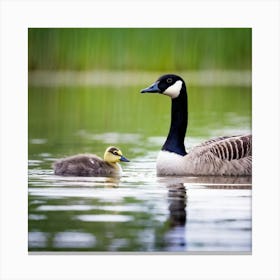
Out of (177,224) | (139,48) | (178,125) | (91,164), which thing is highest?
(139,48)

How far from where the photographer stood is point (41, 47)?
11445mm

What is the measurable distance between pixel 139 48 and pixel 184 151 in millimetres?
1249

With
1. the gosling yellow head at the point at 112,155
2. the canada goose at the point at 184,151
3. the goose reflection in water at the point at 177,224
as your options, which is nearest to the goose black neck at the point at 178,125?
the canada goose at the point at 184,151

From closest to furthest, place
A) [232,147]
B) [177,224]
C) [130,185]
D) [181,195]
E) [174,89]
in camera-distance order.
Result: [177,224]
[181,195]
[130,185]
[232,147]
[174,89]

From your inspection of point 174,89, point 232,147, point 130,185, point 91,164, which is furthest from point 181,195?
point 174,89

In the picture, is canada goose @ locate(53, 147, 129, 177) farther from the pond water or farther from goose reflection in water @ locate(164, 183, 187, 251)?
goose reflection in water @ locate(164, 183, 187, 251)

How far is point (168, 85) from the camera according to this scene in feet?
37.8

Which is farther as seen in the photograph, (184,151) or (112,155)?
(184,151)

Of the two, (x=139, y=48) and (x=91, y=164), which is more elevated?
(x=139, y=48)

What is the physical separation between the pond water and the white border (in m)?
0.12

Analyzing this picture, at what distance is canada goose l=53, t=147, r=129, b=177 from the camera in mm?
11383

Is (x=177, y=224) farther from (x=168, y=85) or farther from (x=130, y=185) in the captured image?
(x=168, y=85)
